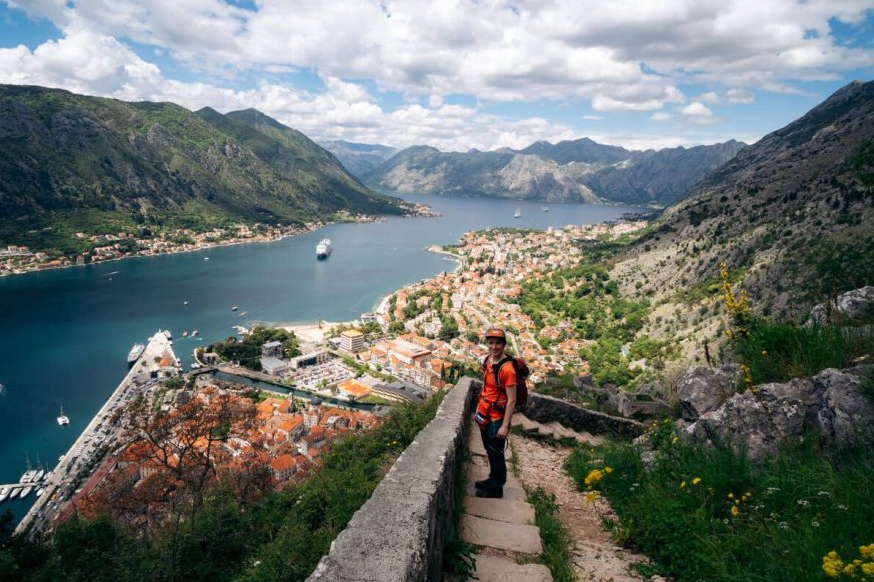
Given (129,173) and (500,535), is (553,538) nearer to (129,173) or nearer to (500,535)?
(500,535)

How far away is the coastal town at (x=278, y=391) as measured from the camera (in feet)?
24.6

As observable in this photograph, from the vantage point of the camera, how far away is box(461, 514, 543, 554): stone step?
2.87 meters

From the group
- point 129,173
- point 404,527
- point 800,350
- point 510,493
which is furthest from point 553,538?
point 129,173

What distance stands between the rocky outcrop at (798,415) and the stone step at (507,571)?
69.6 inches

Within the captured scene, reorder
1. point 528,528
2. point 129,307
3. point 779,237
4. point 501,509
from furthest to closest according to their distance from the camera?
1. point 129,307
2. point 779,237
3. point 501,509
4. point 528,528

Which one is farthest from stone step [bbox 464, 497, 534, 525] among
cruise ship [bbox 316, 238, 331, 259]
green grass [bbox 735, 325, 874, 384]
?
cruise ship [bbox 316, 238, 331, 259]

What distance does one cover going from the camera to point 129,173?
9850cm

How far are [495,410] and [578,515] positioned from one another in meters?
1.12

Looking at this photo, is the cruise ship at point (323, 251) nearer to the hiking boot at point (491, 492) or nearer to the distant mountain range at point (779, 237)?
the distant mountain range at point (779, 237)

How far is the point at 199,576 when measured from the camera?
12.4 ft

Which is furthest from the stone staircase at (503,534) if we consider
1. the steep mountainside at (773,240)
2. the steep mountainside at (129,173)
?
the steep mountainside at (129,173)

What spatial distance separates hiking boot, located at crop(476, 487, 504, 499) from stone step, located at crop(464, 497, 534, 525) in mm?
37

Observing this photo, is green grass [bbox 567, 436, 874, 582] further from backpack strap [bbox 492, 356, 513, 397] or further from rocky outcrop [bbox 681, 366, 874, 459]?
backpack strap [bbox 492, 356, 513, 397]

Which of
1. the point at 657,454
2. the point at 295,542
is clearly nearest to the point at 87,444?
the point at 295,542
